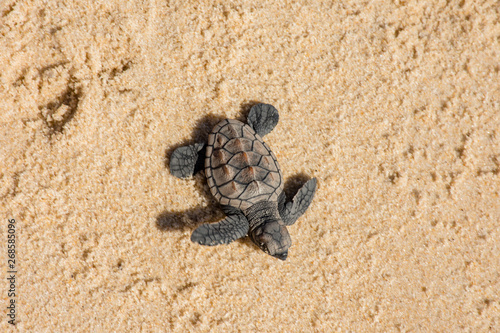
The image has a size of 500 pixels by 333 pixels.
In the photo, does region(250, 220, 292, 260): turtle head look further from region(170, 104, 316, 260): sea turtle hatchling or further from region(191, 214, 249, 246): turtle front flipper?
region(191, 214, 249, 246): turtle front flipper

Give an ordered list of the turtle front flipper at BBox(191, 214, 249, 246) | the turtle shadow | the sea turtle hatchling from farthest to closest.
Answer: the turtle shadow → the sea turtle hatchling → the turtle front flipper at BBox(191, 214, 249, 246)

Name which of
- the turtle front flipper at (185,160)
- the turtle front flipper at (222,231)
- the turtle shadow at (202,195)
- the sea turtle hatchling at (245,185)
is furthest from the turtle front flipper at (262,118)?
the turtle front flipper at (222,231)

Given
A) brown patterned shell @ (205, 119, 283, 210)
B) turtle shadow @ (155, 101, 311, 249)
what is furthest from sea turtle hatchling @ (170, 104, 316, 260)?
turtle shadow @ (155, 101, 311, 249)

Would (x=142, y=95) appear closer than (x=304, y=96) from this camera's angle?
Yes

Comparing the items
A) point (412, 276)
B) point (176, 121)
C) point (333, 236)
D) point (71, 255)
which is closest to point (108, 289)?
point (71, 255)

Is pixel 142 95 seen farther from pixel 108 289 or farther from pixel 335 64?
pixel 335 64

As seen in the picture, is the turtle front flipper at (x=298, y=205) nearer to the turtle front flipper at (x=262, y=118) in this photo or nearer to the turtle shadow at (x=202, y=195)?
the turtle shadow at (x=202, y=195)

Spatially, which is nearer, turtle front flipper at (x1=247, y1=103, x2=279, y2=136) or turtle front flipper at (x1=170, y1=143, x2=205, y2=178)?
turtle front flipper at (x1=170, y1=143, x2=205, y2=178)
